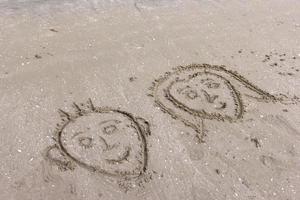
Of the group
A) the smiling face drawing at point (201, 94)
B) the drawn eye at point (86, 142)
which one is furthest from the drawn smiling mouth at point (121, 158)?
the smiling face drawing at point (201, 94)

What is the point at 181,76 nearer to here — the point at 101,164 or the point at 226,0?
the point at 101,164

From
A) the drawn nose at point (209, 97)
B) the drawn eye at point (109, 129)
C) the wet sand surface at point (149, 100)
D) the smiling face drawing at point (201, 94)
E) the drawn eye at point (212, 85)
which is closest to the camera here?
the wet sand surface at point (149, 100)

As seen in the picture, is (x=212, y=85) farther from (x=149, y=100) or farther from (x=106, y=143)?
(x=106, y=143)

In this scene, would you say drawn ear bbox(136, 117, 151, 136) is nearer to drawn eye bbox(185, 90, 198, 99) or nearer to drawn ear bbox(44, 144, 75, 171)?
drawn eye bbox(185, 90, 198, 99)

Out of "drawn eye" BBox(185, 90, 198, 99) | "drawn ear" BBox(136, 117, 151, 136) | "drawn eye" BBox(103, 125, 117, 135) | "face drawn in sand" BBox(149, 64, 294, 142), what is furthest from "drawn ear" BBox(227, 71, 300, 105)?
"drawn eye" BBox(103, 125, 117, 135)

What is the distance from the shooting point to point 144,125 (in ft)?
10.4

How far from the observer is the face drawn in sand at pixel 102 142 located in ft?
9.46

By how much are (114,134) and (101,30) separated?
122 cm

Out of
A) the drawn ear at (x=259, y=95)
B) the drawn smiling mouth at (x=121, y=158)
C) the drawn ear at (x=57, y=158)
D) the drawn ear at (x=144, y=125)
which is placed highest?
the drawn ear at (x=259, y=95)

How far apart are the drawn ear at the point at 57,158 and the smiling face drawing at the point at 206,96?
35.6 inches

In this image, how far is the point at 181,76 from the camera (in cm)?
360

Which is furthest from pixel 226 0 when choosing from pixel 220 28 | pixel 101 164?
pixel 101 164

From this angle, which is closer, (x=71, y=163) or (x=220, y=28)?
(x=71, y=163)

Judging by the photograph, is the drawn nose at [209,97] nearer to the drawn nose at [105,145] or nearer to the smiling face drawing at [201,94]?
the smiling face drawing at [201,94]
